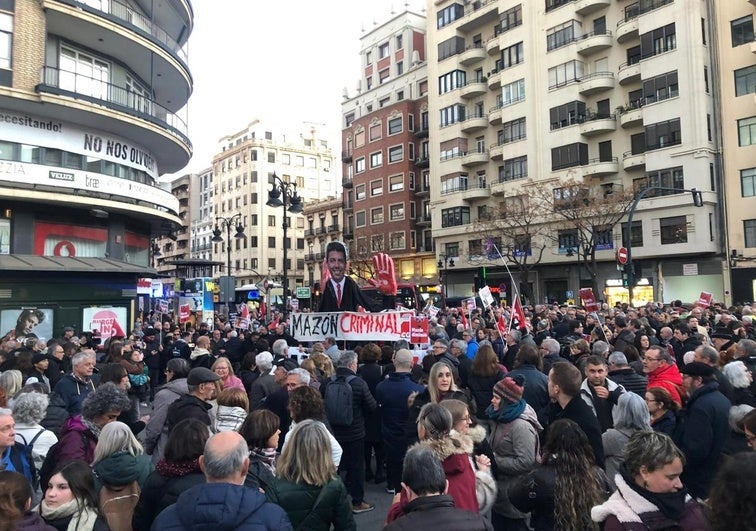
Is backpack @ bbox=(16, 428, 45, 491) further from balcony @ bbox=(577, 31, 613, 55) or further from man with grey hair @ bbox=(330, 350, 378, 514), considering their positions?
balcony @ bbox=(577, 31, 613, 55)

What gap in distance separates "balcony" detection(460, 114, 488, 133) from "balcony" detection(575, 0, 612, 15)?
10.9 meters

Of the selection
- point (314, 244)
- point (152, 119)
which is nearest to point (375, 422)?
point (152, 119)

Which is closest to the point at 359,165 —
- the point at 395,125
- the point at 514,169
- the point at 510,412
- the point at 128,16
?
the point at 395,125

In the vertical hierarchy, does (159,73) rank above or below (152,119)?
above

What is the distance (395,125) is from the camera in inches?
2261

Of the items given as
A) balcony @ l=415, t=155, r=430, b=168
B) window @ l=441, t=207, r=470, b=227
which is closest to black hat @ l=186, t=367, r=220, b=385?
window @ l=441, t=207, r=470, b=227

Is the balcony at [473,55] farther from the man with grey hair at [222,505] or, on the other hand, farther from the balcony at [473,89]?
the man with grey hair at [222,505]

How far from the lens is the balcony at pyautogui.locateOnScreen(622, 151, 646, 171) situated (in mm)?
37531

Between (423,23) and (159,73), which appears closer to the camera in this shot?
(159,73)

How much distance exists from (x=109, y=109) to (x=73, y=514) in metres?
21.2

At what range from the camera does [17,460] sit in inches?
174

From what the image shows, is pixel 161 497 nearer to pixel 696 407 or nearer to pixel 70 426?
pixel 70 426

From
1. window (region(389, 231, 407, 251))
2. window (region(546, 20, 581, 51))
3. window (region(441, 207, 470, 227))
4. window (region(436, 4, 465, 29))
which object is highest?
window (region(436, 4, 465, 29))

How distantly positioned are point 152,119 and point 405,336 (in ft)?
57.4
